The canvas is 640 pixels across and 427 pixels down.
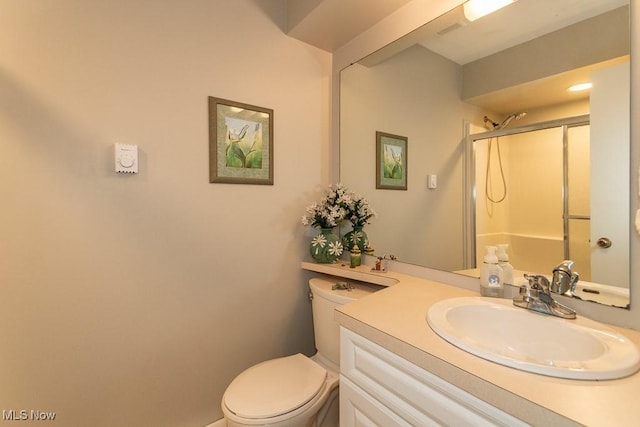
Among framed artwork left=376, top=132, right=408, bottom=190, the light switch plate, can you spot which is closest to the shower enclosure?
framed artwork left=376, top=132, right=408, bottom=190

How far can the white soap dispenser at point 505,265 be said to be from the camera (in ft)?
3.42

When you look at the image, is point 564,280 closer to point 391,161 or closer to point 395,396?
point 395,396

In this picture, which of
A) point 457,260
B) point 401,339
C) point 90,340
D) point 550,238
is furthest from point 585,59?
point 90,340

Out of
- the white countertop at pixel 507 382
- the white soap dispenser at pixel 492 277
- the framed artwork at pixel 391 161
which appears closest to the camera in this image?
the white countertop at pixel 507 382

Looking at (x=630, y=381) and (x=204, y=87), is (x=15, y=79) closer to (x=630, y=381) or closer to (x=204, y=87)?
(x=204, y=87)

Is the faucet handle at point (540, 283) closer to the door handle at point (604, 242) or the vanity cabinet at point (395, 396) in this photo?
the door handle at point (604, 242)

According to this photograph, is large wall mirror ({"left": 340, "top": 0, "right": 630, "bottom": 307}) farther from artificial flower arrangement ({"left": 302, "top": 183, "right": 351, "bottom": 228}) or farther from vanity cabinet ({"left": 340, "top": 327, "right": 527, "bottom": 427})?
vanity cabinet ({"left": 340, "top": 327, "right": 527, "bottom": 427})

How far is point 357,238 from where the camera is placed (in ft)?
5.21

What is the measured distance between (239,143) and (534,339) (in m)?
1.40

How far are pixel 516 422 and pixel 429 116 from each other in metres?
1.26

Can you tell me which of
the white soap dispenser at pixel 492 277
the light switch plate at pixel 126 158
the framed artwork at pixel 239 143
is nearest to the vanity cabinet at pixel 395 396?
the white soap dispenser at pixel 492 277

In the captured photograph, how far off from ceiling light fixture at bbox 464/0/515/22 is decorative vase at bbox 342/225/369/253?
1.06 meters

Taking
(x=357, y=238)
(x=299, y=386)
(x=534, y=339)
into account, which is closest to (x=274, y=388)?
(x=299, y=386)

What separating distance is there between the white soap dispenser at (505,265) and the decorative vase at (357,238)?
2.19ft
